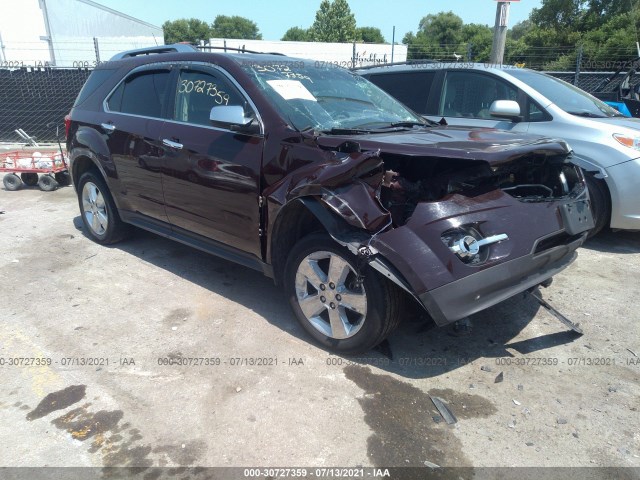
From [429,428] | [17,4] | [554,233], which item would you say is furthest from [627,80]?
[17,4]

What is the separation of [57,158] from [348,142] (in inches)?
277

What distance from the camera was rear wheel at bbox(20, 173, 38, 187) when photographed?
816cm

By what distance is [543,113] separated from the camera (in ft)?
17.1

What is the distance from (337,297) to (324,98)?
5.13 feet

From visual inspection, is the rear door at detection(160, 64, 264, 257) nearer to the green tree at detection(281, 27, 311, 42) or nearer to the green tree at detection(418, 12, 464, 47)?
the green tree at detection(418, 12, 464, 47)

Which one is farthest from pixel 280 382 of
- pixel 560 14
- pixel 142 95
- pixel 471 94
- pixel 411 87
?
pixel 560 14

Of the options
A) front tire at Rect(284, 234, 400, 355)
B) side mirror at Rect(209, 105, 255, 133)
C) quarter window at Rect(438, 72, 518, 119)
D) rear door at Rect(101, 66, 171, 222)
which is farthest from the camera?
quarter window at Rect(438, 72, 518, 119)

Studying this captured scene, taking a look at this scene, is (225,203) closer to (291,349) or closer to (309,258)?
(309,258)

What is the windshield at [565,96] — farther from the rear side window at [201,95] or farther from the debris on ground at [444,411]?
the debris on ground at [444,411]

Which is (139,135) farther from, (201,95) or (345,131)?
(345,131)

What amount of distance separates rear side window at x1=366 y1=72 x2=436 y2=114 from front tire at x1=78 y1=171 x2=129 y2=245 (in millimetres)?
3656

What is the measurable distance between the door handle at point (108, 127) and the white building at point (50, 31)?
1150 cm

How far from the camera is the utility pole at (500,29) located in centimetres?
776

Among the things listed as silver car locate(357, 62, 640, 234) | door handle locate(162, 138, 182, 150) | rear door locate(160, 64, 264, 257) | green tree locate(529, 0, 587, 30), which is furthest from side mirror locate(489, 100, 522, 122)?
green tree locate(529, 0, 587, 30)
